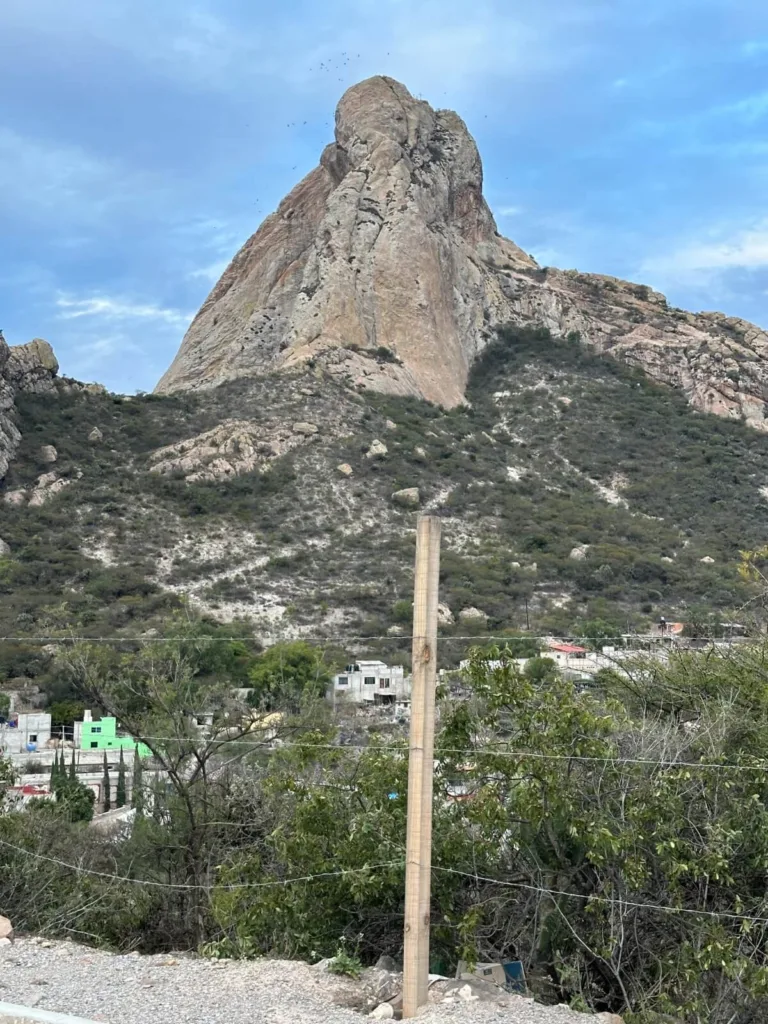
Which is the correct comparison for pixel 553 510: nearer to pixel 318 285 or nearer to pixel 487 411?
pixel 487 411

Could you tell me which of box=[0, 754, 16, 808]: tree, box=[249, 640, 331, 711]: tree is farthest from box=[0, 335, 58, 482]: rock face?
box=[0, 754, 16, 808]: tree

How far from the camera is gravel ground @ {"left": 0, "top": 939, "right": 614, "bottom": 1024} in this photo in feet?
18.9

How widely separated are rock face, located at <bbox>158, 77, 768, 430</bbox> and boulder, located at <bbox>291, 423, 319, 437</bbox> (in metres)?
8.87

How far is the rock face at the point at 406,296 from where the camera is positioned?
66062 mm

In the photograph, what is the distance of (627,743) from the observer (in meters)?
8.18

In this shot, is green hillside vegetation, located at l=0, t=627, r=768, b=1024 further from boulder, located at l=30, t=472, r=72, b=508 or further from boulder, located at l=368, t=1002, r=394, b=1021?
boulder, located at l=30, t=472, r=72, b=508

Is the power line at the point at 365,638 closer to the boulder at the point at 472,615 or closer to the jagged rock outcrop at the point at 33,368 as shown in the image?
the boulder at the point at 472,615

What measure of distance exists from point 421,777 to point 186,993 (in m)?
1.95

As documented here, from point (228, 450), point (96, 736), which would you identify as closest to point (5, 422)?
point (228, 450)

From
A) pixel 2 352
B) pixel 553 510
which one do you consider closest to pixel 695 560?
pixel 553 510

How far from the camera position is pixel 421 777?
6.13 metres

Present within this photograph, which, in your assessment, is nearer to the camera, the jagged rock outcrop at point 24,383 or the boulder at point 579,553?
the boulder at point 579,553

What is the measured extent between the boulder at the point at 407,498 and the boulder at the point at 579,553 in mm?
7787

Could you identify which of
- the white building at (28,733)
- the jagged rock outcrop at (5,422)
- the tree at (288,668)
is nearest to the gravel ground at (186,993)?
the tree at (288,668)
